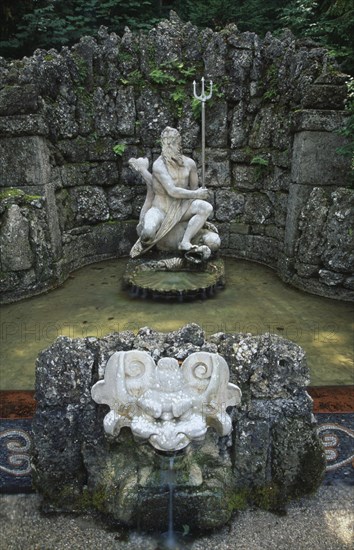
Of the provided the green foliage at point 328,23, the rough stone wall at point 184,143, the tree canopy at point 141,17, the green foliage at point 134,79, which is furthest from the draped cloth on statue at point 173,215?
the tree canopy at point 141,17

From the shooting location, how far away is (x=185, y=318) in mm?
4574

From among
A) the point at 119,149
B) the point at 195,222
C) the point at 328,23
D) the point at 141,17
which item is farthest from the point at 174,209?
the point at 141,17

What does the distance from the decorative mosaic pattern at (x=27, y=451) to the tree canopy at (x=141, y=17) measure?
20.3 feet

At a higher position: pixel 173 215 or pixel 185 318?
pixel 173 215

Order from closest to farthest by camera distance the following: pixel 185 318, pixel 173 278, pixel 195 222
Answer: pixel 185 318 < pixel 173 278 < pixel 195 222

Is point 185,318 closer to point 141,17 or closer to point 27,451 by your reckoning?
point 27,451

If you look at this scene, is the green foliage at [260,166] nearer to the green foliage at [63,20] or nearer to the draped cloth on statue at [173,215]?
the draped cloth on statue at [173,215]

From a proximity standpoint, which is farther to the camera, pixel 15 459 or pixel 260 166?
pixel 260 166

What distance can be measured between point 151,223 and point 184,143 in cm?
184

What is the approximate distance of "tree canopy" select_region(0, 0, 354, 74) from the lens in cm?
768

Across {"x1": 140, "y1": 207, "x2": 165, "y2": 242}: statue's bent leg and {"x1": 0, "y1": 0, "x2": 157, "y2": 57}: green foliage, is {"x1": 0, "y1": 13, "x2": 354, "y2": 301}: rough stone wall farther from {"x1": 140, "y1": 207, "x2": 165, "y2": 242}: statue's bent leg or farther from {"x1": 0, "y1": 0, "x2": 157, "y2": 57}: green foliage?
{"x1": 0, "y1": 0, "x2": 157, "y2": 57}: green foliage

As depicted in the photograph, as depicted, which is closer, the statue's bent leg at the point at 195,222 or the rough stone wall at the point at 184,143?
the rough stone wall at the point at 184,143

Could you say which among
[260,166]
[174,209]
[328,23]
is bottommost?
[174,209]

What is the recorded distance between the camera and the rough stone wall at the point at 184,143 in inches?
208
